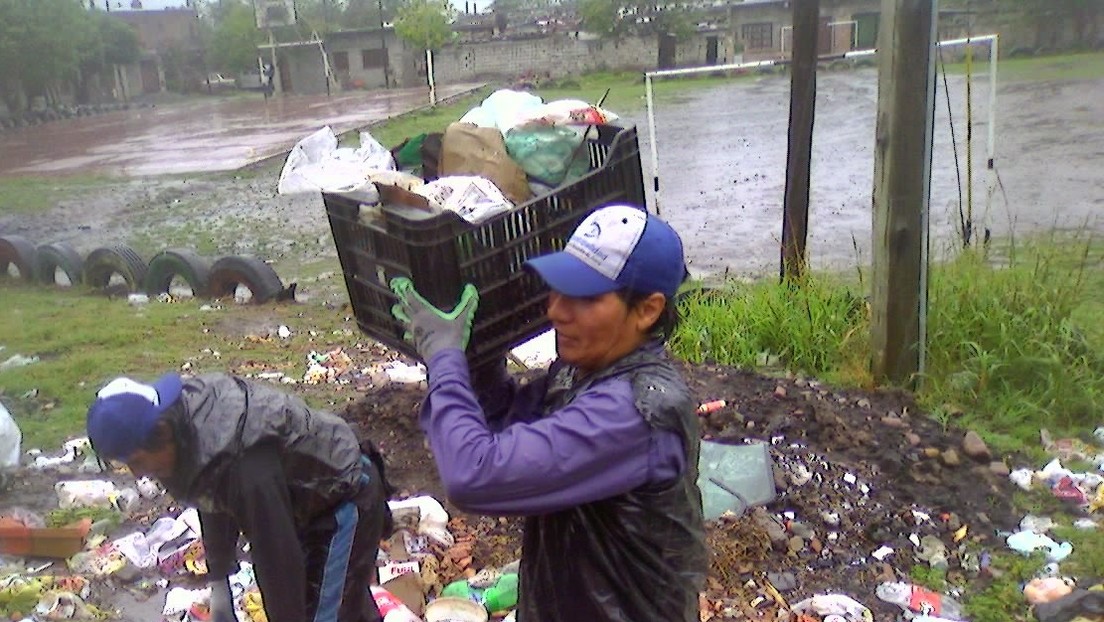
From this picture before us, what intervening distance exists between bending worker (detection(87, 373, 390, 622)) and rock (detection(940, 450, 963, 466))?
2908 millimetres

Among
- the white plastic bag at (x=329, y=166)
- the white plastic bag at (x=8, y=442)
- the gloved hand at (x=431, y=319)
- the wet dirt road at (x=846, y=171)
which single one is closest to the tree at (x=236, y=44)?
the wet dirt road at (x=846, y=171)

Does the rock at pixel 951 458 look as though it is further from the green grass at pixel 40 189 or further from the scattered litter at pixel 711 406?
the green grass at pixel 40 189

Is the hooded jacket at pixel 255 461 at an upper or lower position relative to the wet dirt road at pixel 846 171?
upper

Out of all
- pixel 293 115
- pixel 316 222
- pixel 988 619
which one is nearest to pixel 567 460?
pixel 988 619

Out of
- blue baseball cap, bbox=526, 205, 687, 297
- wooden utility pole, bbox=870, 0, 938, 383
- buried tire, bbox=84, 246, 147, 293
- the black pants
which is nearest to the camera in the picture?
blue baseball cap, bbox=526, 205, 687, 297

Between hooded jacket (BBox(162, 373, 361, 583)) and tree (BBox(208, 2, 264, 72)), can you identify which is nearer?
hooded jacket (BBox(162, 373, 361, 583))

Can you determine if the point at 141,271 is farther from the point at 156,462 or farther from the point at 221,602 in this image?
the point at 156,462

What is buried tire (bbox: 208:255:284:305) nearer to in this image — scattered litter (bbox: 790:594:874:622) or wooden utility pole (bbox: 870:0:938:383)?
wooden utility pole (bbox: 870:0:938:383)

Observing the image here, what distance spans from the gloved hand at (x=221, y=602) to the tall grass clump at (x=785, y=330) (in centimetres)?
359

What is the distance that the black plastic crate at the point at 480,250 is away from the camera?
2287mm

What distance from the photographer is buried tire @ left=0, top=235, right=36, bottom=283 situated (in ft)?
33.6

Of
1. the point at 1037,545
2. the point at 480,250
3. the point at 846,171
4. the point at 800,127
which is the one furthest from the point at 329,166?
the point at 846,171

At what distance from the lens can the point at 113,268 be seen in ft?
31.8

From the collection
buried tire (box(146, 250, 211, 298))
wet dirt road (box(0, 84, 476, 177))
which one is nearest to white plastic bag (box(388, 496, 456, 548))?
buried tire (box(146, 250, 211, 298))
